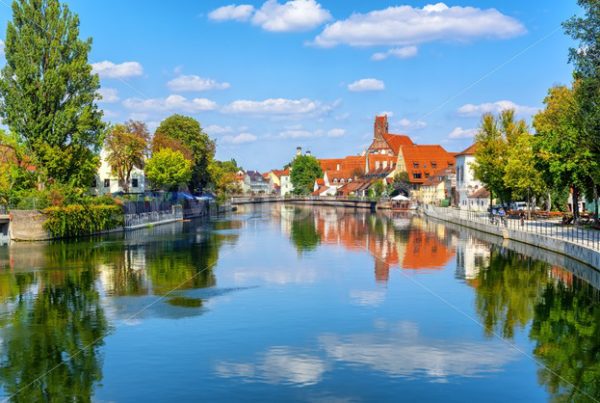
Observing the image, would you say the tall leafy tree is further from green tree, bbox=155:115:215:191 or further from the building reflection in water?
green tree, bbox=155:115:215:191

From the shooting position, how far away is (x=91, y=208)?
64.1 metres

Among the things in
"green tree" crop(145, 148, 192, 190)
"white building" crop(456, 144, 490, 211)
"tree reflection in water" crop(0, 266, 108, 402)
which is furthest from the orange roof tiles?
"tree reflection in water" crop(0, 266, 108, 402)

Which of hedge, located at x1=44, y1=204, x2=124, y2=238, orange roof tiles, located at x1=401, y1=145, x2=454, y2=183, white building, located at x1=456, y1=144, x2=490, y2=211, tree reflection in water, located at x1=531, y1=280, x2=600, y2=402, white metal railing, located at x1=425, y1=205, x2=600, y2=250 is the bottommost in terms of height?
tree reflection in water, located at x1=531, y1=280, x2=600, y2=402

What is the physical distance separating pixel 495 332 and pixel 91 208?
155ft

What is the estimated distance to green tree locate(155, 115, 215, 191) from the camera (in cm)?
11206

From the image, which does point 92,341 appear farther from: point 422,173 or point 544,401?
point 422,173

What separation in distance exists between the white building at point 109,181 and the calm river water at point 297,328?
1846 inches

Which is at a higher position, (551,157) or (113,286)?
(551,157)

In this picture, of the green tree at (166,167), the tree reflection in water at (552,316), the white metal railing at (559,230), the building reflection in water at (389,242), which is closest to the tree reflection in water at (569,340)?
the tree reflection in water at (552,316)

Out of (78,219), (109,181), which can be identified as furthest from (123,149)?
(78,219)

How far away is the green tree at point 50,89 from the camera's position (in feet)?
192

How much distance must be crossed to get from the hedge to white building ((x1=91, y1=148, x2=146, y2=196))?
2494 cm

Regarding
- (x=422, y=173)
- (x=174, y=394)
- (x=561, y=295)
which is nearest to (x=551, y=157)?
(x=561, y=295)

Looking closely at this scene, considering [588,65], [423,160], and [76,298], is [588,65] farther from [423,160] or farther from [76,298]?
[423,160]
